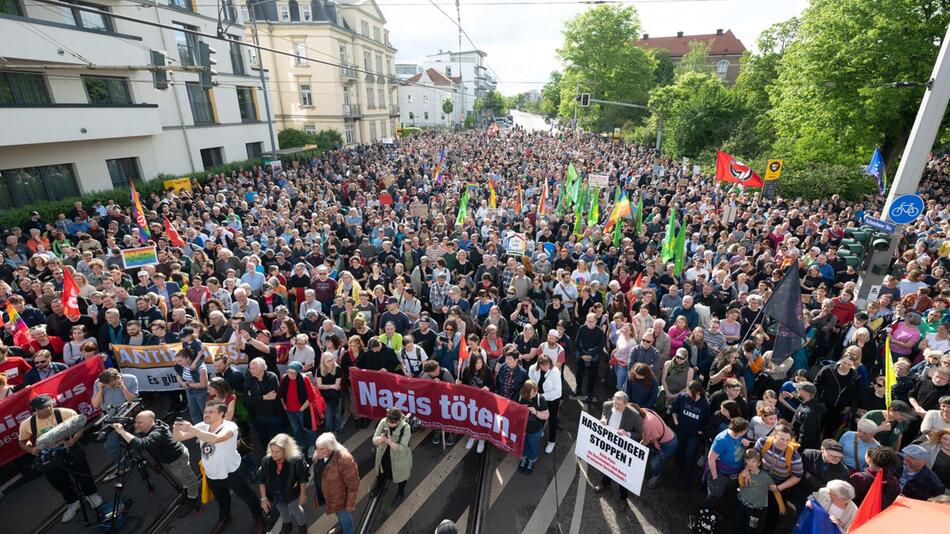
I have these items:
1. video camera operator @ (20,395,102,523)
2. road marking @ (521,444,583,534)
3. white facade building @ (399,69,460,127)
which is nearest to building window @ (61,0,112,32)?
video camera operator @ (20,395,102,523)

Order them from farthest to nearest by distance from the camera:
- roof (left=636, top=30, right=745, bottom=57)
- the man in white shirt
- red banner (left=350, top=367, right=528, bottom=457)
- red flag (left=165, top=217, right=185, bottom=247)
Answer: roof (left=636, top=30, right=745, bottom=57) → red flag (left=165, top=217, right=185, bottom=247) → red banner (left=350, top=367, right=528, bottom=457) → the man in white shirt

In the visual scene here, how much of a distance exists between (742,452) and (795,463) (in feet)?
1.58

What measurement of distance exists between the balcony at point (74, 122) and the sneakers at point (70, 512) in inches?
637

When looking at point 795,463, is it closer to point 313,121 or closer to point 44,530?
point 44,530

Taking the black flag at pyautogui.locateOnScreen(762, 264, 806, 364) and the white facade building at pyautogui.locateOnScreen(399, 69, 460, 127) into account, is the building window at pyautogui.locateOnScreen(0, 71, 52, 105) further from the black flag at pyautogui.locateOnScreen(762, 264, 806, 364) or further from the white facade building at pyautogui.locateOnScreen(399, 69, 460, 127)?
the white facade building at pyautogui.locateOnScreen(399, 69, 460, 127)

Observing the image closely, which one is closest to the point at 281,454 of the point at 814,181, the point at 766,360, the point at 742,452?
the point at 742,452

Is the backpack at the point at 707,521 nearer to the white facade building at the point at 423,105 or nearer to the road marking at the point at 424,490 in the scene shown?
the road marking at the point at 424,490

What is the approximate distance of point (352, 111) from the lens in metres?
47.2

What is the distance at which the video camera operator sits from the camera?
509cm

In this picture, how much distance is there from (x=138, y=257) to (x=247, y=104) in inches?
962

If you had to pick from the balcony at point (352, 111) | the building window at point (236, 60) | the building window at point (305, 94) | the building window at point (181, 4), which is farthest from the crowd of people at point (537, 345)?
the balcony at point (352, 111)

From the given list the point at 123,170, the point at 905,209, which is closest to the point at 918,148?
the point at 905,209

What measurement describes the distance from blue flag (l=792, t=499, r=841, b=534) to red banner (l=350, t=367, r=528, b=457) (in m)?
3.03

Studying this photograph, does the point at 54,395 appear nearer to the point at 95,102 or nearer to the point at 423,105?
the point at 95,102
